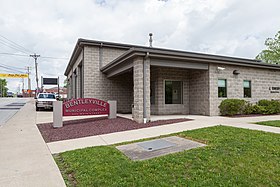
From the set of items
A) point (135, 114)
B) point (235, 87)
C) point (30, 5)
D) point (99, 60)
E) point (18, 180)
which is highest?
point (30, 5)

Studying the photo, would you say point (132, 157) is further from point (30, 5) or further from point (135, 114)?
point (30, 5)

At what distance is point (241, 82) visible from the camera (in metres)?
13.0

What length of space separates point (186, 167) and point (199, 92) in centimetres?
922

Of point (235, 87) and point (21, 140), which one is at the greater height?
point (235, 87)

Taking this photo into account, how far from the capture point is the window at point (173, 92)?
12898 millimetres

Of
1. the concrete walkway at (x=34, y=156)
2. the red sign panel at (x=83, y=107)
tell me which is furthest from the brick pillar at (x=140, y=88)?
the red sign panel at (x=83, y=107)

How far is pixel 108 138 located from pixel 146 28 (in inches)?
722

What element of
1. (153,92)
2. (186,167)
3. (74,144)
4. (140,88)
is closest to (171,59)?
(140,88)

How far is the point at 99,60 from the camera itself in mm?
15148

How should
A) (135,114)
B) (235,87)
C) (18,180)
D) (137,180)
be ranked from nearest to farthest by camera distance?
(137,180), (18,180), (135,114), (235,87)

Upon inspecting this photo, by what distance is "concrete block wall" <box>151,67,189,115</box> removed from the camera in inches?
495

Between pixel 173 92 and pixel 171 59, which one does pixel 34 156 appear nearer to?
pixel 171 59

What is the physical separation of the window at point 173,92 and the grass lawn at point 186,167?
7.57 metres

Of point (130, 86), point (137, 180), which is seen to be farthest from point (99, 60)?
point (137, 180)
